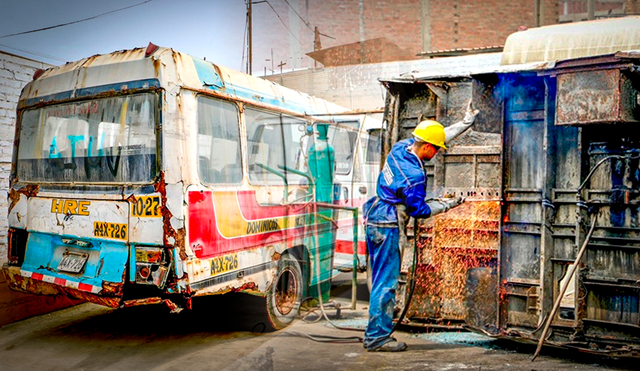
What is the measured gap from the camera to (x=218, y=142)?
16.6 feet

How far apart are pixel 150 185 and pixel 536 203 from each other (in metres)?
3.75

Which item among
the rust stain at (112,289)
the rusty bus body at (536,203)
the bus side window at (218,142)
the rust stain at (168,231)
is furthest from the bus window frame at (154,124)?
the rusty bus body at (536,203)

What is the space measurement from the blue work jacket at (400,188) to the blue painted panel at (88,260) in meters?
2.50

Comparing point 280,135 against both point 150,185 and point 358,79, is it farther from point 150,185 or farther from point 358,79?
point 358,79

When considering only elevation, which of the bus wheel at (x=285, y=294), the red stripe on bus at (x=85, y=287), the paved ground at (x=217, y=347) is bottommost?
the paved ground at (x=217, y=347)

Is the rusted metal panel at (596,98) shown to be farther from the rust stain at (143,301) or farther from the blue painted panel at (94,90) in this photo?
the rust stain at (143,301)

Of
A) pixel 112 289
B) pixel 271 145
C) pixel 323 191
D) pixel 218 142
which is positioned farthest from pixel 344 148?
pixel 112 289

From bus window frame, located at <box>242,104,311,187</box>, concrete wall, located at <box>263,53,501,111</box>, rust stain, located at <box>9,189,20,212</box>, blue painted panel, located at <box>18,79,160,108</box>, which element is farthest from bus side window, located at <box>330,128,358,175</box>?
concrete wall, located at <box>263,53,501,111</box>

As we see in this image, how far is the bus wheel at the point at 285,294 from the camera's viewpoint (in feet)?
19.0

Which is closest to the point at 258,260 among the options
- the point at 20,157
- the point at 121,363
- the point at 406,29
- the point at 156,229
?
the point at 156,229

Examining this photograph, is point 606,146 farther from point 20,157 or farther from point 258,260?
point 20,157

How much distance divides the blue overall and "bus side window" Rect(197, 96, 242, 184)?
159 cm

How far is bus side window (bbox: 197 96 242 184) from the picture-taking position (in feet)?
15.8

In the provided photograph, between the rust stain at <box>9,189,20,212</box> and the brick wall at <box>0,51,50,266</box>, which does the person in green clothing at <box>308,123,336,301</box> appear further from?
the brick wall at <box>0,51,50,266</box>
